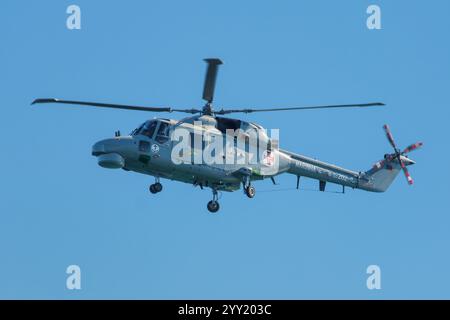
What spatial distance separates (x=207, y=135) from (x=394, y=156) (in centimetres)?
1045

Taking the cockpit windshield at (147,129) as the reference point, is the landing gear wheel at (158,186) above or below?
below

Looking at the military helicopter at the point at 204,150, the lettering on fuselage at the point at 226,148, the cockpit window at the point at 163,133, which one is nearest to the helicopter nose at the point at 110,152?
the military helicopter at the point at 204,150

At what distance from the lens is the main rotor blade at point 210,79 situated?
123ft

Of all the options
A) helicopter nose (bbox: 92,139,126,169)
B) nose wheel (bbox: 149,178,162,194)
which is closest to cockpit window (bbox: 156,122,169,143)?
helicopter nose (bbox: 92,139,126,169)

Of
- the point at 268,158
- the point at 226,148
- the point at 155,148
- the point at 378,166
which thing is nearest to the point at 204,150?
the point at 226,148

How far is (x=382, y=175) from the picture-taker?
45469 mm

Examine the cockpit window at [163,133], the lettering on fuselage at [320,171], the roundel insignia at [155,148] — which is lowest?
the lettering on fuselage at [320,171]

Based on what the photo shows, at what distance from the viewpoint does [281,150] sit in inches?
1654

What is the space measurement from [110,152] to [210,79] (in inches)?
179

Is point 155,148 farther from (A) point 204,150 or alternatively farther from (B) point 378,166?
(B) point 378,166

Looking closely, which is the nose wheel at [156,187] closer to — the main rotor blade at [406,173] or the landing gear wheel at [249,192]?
the landing gear wheel at [249,192]
